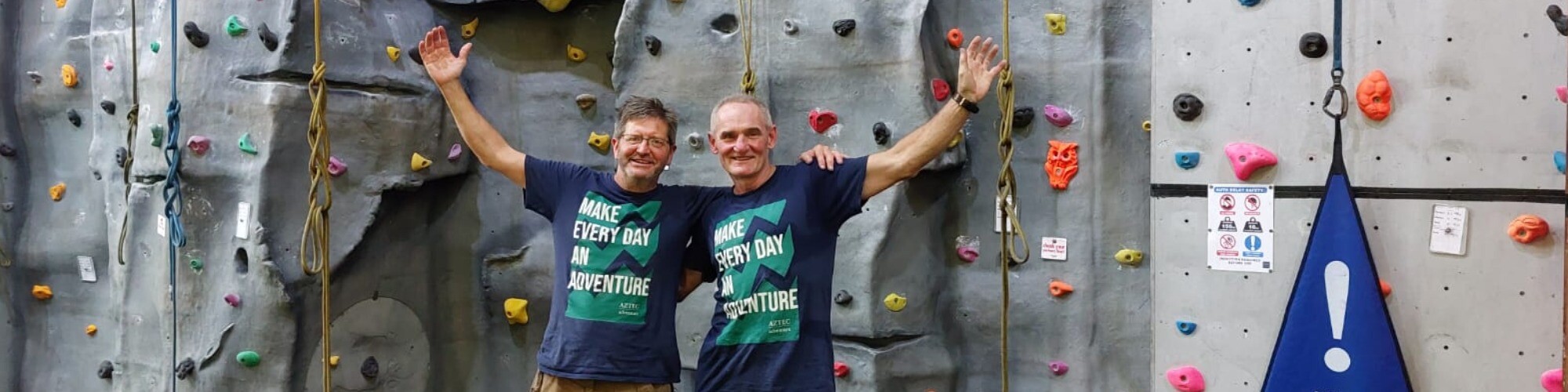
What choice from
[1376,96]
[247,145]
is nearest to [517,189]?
[247,145]

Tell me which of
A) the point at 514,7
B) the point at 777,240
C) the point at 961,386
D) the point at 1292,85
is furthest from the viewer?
the point at 514,7

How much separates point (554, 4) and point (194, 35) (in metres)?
1.06

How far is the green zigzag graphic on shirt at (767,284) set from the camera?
5.82 ft

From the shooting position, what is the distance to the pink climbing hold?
2277 mm

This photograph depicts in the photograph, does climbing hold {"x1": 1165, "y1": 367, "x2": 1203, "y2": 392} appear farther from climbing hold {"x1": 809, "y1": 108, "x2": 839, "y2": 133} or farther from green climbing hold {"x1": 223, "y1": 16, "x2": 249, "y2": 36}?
green climbing hold {"x1": 223, "y1": 16, "x2": 249, "y2": 36}

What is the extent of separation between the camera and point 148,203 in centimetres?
330

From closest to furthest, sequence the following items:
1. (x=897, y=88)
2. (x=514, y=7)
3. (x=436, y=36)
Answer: (x=436, y=36) → (x=897, y=88) → (x=514, y=7)

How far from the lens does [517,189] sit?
378 cm

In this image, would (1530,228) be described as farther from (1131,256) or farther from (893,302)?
(893,302)

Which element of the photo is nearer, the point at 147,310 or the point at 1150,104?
the point at 1150,104

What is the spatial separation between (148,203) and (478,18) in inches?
45.8

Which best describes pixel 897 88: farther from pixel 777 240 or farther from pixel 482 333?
pixel 482 333

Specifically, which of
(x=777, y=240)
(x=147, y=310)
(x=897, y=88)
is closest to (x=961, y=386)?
(x=897, y=88)

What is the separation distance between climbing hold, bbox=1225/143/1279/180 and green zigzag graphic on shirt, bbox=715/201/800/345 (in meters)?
1.31
